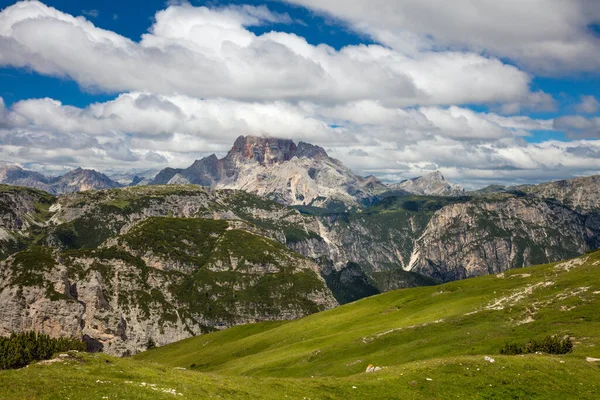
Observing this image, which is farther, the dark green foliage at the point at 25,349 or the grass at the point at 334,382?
the dark green foliage at the point at 25,349

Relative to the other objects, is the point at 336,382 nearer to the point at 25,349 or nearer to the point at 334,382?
the point at 334,382

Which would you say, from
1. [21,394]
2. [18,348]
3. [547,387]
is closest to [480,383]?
[547,387]

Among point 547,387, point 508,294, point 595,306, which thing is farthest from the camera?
point 508,294

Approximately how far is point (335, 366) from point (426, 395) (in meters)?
45.1

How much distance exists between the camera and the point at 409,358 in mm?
86250

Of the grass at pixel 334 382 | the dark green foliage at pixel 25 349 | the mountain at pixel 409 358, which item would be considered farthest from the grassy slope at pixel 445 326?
the dark green foliage at pixel 25 349

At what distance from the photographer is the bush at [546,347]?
227 feet

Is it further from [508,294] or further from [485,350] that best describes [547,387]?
[508,294]

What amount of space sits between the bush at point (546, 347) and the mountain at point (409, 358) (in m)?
1.64

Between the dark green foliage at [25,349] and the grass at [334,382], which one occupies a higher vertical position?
the dark green foliage at [25,349]

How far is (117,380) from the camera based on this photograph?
43.4 meters

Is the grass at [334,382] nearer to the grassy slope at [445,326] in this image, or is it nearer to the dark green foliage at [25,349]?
the dark green foliage at [25,349]

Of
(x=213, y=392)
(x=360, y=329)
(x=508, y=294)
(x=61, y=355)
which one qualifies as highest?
(x=61, y=355)

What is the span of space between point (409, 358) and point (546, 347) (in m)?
25.2
